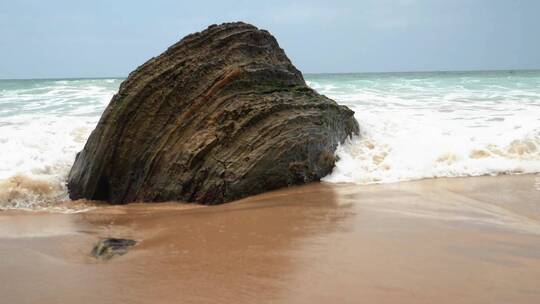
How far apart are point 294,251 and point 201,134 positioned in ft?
8.63

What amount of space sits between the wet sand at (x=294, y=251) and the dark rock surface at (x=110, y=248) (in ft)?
0.25

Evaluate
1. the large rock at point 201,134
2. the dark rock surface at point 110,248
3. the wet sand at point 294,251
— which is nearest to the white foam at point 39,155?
the large rock at point 201,134

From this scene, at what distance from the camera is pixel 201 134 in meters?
5.88

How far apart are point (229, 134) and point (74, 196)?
7.05 feet

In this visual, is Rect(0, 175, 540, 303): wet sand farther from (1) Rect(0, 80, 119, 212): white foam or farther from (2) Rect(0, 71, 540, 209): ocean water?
(2) Rect(0, 71, 540, 209): ocean water

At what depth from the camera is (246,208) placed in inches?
202

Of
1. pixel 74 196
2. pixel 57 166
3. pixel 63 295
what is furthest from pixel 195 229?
pixel 57 166

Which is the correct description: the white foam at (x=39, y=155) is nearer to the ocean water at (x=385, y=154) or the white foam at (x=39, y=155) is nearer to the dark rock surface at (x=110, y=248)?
the ocean water at (x=385, y=154)

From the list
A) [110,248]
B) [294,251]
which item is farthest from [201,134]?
[294,251]

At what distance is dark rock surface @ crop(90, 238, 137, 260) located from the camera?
3760mm

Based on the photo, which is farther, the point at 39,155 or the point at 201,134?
the point at 39,155

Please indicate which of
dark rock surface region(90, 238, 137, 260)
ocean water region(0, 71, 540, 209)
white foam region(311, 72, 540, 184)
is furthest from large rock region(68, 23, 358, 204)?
dark rock surface region(90, 238, 137, 260)

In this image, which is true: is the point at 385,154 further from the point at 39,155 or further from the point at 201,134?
the point at 39,155

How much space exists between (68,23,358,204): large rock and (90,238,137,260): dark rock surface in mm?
1528
